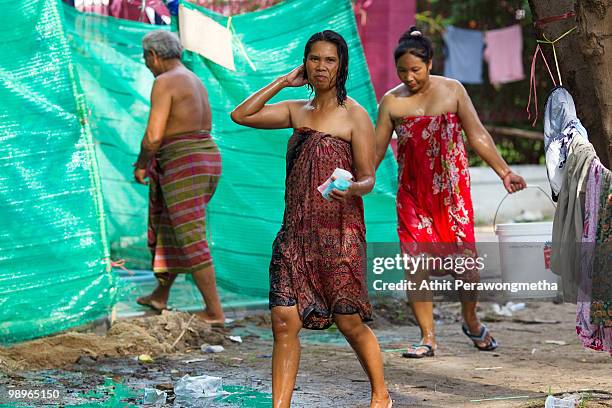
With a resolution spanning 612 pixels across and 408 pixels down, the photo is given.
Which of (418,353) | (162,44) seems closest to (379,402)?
(418,353)

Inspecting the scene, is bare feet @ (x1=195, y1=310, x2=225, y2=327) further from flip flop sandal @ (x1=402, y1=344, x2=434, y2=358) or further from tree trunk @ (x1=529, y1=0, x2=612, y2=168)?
tree trunk @ (x1=529, y1=0, x2=612, y2=168)

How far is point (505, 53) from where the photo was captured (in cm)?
1459

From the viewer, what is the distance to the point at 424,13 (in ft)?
48.7

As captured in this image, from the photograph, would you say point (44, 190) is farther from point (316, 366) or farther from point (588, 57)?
point (588, 57)

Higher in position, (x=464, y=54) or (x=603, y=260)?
(x=464, y=54)

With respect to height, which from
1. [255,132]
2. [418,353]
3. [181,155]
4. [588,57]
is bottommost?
[418,353]

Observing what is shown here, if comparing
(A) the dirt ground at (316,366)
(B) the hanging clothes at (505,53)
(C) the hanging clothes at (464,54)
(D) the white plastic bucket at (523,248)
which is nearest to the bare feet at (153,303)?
(A) the dirt ground at (316,366)

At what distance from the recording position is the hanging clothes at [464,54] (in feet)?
47.7

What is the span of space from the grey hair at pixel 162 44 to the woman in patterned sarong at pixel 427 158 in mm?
1585

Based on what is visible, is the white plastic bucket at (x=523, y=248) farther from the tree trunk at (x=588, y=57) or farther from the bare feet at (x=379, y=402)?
the bare feet at (x=379, y=402)

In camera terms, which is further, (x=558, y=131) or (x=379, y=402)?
(x=558, y=131)

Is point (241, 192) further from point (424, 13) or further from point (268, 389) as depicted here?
point (424, 13)

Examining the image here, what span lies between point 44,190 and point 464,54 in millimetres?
9436

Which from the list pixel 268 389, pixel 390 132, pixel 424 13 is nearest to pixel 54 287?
pixel 268 389
